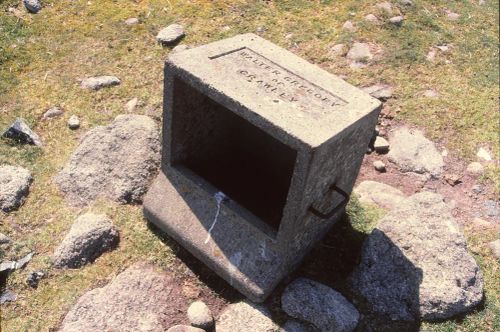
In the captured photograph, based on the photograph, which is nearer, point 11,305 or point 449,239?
point 11,305

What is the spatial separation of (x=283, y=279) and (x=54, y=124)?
9.20ft

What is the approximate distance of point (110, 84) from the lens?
18.6 feet

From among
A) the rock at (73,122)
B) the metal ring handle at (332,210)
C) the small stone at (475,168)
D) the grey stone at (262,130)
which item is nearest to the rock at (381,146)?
the small stone at (475,168)

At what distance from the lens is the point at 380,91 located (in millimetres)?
5852

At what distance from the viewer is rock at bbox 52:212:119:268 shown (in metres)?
3.96

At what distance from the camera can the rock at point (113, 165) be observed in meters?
4.45

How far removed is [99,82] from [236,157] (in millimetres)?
1866

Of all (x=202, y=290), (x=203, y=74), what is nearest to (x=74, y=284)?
(x=202, y=290)

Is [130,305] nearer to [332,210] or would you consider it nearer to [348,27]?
[332,210]

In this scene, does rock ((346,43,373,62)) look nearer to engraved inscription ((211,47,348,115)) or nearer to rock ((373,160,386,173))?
rock ((373,160,386,173))

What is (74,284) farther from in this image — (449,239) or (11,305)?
(449,239)

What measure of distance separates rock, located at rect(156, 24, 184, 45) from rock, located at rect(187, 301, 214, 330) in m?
3.57

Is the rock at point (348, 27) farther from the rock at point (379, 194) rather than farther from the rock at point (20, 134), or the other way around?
the rock at point (20, 134)

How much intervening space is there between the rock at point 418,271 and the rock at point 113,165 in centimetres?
194
